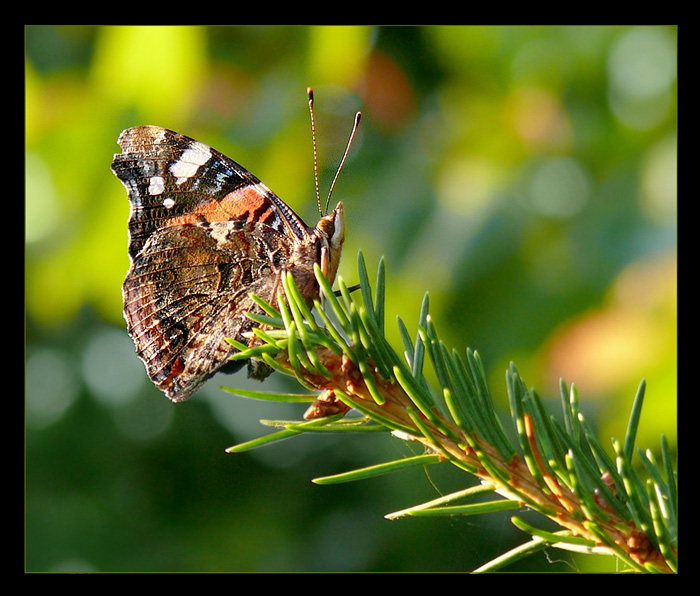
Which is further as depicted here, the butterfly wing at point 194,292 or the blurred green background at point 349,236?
the blurred green background at point 349,236

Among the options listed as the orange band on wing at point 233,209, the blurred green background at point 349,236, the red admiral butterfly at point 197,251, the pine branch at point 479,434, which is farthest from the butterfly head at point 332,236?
the blurred green background at point 349,236

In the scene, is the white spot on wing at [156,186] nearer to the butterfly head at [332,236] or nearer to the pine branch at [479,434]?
the butterfly head at [332,236]

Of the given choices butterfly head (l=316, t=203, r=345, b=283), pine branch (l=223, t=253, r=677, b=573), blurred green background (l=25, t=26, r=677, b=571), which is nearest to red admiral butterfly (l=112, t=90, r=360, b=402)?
butterfly head (l=316, t=203, r=345, b=283)

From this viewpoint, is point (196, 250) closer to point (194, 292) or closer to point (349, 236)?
point (194, 292)

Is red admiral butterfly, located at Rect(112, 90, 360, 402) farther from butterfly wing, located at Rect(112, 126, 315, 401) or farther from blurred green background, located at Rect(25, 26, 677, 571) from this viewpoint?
blurred green background, located at Rect(25, 26, 677, 571)

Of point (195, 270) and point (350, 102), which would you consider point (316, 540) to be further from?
point (350, 102)
